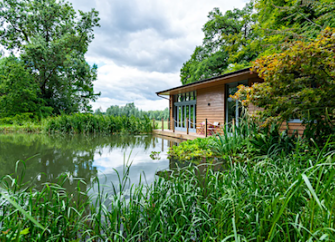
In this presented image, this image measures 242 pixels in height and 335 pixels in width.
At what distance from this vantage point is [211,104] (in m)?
11.1

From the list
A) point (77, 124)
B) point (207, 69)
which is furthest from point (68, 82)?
point (207, 69)

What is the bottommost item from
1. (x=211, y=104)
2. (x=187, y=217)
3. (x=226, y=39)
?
(x=187, y=217)

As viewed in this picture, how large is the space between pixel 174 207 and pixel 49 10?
23.6 meters

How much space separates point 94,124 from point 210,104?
7.91m

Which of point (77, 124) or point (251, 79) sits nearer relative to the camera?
point (251, 79)

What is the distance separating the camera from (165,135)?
12781mm

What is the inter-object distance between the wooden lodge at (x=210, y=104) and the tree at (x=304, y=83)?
336 centimetres

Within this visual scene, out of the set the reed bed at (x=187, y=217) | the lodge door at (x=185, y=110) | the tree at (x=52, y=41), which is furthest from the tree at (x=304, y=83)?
the tree at (x=52, y=41)

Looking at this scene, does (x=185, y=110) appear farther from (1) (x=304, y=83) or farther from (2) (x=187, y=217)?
(2) (x=187, y=217)

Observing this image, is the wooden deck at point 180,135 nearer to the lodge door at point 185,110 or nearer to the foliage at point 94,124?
the lodge door at point 185,110

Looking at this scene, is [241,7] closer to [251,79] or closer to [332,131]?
[251,79]

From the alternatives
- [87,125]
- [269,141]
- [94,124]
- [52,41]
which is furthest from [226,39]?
[52,41]

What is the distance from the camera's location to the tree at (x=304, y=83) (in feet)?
10.5

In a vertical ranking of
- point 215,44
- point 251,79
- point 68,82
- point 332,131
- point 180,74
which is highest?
point 215,44
